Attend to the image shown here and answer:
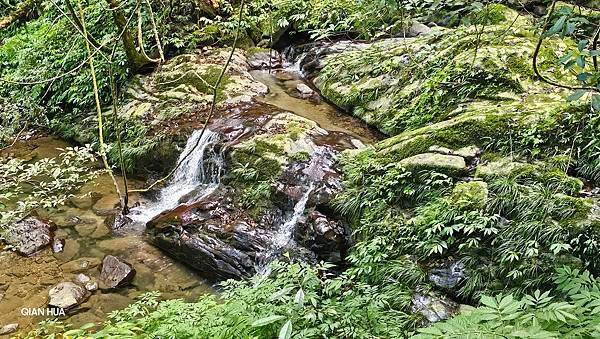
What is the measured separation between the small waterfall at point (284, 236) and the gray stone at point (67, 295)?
78.8 inches

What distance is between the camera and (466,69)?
6.11 meters

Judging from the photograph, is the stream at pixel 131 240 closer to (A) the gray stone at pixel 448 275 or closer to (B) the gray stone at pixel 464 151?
(B) the gray stone at pixel 464 151

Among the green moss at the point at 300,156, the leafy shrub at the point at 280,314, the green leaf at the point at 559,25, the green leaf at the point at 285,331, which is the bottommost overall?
the green moss at the point at 300,156

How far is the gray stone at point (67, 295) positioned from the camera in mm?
4806

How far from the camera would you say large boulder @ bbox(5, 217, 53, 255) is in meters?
5.76

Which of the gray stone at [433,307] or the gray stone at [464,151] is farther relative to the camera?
the gray stone at [464,151]

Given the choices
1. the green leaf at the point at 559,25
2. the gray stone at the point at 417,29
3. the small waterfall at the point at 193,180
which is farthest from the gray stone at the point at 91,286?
the gray stone at the point at 417,29

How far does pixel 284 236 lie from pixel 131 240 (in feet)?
7.42

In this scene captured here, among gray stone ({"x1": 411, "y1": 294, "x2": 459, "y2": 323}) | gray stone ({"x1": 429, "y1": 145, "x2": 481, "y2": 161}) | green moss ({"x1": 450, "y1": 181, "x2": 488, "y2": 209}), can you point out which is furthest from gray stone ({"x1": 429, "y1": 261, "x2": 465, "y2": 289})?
gray stone ({"x1": 429, "y1": 145, "x2": 481, "y2": 161})

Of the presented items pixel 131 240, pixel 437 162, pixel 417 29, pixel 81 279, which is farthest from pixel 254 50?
pixel 437 162

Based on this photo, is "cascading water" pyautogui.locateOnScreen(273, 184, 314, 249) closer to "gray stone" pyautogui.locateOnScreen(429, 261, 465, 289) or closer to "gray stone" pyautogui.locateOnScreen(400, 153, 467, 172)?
"gray stone" pyautogui.locateOnScreen(400, 153, 467, 172)

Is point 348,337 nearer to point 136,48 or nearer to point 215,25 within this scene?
point 136,48

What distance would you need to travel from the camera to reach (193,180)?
274 inches

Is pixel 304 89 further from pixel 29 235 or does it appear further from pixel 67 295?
pixel 67 295
